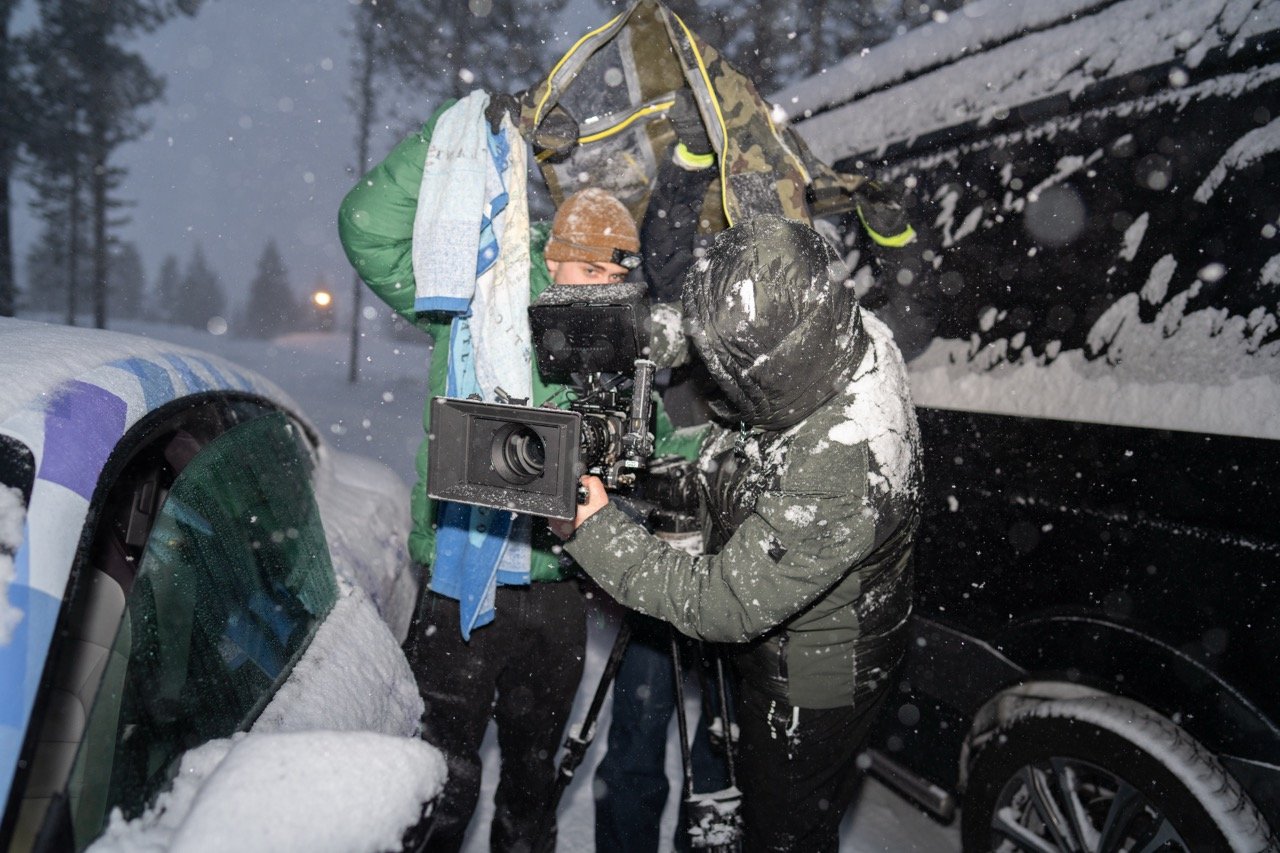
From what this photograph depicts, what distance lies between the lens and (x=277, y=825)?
0.88m

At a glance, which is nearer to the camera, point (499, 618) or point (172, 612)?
point (172, 612)

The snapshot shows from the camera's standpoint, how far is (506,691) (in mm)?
2055

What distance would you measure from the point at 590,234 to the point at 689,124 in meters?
0.72

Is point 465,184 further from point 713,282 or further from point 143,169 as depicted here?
point 143,169

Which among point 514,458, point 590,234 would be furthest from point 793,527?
point 590,234

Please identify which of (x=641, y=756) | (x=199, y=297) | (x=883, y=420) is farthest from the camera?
(x=199, y=297)

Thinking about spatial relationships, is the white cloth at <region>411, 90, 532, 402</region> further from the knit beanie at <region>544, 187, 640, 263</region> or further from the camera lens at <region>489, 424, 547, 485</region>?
the camera lens at <region>489, 424, 547, 485</region>

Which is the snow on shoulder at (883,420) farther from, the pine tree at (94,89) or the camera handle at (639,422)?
the pine tree at (94,89)

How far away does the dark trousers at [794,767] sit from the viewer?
1582 mm

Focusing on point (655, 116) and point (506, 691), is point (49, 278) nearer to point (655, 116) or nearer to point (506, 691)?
point (655, 116)

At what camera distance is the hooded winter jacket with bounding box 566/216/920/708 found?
1.32 metres

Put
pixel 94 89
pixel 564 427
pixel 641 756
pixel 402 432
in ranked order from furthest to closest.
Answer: pixel 94 89 < pixel 402 432 < pixel 641 756 < pixel 564 427

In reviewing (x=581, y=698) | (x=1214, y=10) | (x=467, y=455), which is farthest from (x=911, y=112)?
(x=581, y=698)

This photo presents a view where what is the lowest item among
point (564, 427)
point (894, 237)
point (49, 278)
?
point (564, 427)
